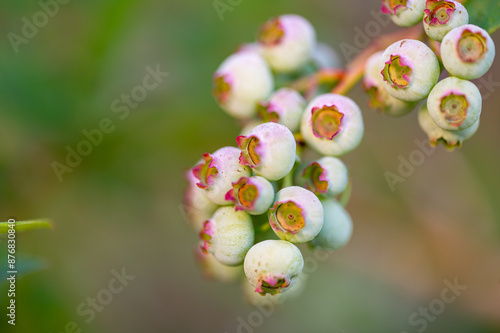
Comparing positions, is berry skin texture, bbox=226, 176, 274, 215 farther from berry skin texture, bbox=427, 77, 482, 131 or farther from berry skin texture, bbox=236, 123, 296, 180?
berry skin texture, bbox=427, 77, 482, 131

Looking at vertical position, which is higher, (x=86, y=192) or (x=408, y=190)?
(x=86, y=192)

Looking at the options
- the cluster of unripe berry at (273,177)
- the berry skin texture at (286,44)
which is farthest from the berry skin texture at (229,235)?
the berry skin texture at (286,44)

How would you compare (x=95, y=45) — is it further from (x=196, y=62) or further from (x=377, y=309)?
(x=377, y=309)

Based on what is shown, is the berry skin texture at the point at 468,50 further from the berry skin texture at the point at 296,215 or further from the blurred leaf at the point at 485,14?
the berry skin texture at the point at 296,215

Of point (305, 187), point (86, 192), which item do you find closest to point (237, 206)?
point (305, 187)

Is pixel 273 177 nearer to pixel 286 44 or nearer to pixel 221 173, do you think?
pixel 221 173

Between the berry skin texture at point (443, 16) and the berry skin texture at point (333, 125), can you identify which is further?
the berry skin texture at point (333, 125)
